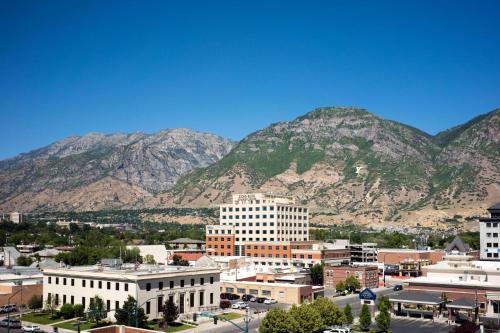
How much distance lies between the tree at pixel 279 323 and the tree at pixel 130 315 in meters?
17.3

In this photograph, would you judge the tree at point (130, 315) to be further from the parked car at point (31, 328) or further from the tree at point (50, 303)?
the tree at point (50, 303)

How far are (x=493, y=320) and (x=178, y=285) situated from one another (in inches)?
1885

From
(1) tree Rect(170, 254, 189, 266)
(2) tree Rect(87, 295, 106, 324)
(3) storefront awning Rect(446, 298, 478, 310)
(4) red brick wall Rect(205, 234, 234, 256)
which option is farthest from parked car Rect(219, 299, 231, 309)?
(4) red brick wall Rect(205, 234, 234, 256)

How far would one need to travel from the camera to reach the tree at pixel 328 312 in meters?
80.9

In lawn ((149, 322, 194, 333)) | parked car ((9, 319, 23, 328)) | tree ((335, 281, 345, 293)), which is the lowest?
tree ((335, 281, 345, 293))

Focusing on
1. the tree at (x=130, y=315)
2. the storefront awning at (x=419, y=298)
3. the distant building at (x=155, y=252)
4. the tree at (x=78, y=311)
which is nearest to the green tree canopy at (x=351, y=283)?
the storefront awning at (x=419, y=298)

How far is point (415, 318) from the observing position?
9519 cm

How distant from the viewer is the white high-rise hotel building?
182m

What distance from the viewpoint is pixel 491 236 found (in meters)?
159

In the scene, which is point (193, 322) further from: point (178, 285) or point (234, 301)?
point (234, 301)

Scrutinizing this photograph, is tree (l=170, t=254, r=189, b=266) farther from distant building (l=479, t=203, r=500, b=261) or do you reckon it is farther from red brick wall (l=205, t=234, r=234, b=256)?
distant building (l=479, t=203, r=500, b=261)

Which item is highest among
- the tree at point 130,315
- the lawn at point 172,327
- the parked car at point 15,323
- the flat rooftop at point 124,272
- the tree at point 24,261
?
the flat rooftop at point 124,272

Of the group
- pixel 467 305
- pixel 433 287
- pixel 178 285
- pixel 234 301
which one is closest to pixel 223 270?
pixel 234 301

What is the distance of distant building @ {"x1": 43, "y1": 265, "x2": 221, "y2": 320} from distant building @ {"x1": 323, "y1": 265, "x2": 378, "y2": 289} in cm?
4312
